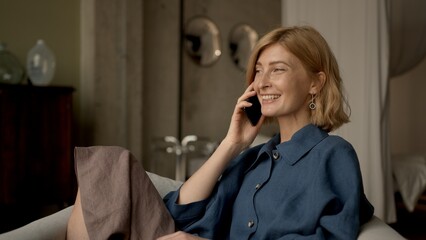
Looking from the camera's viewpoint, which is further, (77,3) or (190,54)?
(190,54)

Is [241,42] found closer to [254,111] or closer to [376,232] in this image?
[254,111]

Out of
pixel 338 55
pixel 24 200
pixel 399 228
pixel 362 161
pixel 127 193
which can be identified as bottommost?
pixel 399 228

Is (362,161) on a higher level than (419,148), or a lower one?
higher

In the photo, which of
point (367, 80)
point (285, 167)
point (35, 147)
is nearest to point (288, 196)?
point (285, 167)

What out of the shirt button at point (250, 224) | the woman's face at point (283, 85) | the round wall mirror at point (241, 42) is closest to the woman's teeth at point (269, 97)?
the woman's face at point (283, 85)

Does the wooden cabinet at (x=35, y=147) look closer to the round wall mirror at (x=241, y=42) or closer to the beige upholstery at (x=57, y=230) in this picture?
the beige upholstery at (x=57, y=230)

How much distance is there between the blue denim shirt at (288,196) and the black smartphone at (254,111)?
97mm

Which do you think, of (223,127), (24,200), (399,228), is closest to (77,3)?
(24,200)

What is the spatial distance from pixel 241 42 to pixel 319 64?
14.2 ft

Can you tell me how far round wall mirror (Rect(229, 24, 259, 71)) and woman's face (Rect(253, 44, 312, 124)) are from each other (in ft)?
13.8

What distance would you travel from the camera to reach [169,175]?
5.31 metres

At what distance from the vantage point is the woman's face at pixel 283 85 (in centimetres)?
156

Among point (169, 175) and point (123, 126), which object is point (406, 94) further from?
point (123, 126)

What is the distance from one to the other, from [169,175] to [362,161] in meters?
2.51
